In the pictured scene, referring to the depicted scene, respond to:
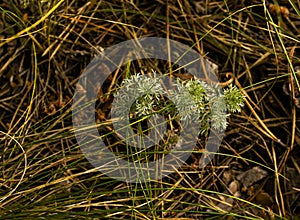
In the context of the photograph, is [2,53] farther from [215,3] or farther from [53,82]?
[215,3]

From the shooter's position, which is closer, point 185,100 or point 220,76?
point 185,100

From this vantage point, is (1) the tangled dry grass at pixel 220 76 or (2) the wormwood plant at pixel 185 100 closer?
(2) the wormwood plant at pixel 185 100

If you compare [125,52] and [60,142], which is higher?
[125,52]

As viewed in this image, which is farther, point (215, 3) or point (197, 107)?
point (215, 3)

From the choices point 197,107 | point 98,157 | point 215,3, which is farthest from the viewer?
point 215,3

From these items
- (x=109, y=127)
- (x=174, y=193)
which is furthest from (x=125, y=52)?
(x=174, y=193)

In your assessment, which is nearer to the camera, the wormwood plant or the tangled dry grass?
the wormwood plant

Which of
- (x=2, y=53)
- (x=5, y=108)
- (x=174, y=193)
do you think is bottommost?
(x=174, y=193)

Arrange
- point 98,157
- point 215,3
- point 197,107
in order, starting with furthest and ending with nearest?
point 215,3
point 98,157
point 197,107
